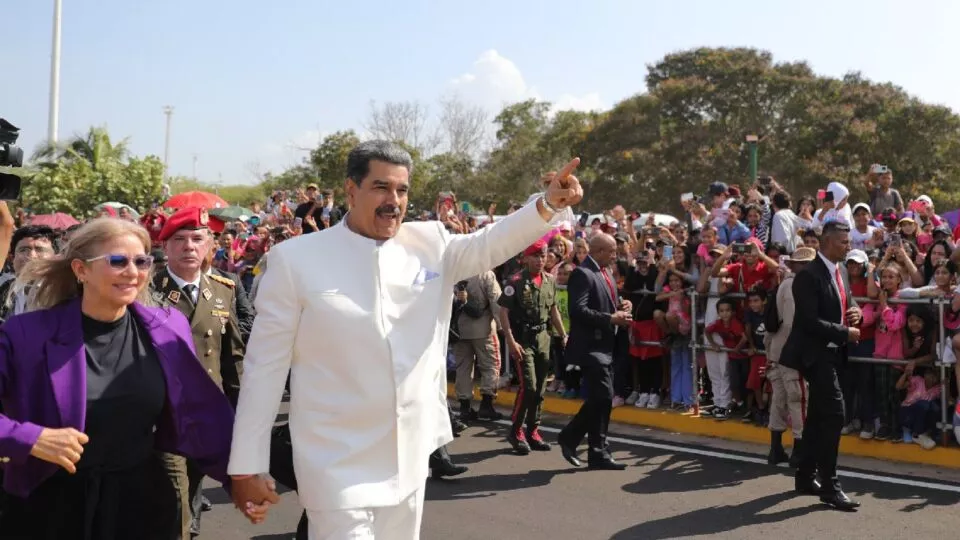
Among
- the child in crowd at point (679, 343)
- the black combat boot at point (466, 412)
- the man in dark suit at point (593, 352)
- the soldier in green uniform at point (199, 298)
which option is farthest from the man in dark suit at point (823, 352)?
the black combat boot at point (466, 412)

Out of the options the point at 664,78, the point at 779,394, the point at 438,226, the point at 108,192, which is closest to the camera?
the point at 438,226

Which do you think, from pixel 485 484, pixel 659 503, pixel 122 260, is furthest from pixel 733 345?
pixel 122 260

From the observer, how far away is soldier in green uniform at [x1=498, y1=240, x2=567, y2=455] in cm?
936

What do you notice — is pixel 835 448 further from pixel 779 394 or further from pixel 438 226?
pixel 438 226

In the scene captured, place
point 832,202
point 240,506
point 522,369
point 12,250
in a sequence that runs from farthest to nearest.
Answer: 1. point 832,202
2. point 522,369
3. point 12,250
4. point 240,506

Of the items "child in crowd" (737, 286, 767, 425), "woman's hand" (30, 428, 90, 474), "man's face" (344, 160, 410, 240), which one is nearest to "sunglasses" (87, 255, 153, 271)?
"woman's hand" (30, 428, 90, 474)

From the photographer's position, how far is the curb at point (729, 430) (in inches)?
343

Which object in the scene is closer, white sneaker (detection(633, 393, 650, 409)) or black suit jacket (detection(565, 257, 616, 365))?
black suit jacket (detection(565, 257, 616, 365))

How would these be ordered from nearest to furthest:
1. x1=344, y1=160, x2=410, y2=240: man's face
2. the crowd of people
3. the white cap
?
the crowd of people
x1=344, y1=160, x2=410, y2=240: man's face
the white cap

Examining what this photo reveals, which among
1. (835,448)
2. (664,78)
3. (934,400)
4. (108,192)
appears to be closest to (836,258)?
(835,448)

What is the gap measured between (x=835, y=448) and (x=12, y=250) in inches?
226

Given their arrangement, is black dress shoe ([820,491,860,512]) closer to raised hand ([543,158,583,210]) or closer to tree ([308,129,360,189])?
raised hand ([543,158,583,210])

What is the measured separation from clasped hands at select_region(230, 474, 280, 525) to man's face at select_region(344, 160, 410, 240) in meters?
0.94

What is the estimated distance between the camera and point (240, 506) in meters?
3.63
